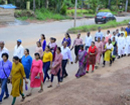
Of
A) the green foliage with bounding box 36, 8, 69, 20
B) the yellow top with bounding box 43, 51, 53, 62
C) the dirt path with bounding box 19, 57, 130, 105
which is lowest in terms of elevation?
the dirt path with bounding box 19, 57, 130, 105

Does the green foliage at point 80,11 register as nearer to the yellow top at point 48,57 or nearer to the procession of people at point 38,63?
the procession of people at point 38,63

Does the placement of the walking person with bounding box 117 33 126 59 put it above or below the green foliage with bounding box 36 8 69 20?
below

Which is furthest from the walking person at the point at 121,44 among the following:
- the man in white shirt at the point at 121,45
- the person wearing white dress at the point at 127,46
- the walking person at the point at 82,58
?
the walking person at the point at 82,58

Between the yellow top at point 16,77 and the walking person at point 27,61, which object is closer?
the yellow top at point 16,77

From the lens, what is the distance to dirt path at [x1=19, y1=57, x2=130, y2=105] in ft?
18.6

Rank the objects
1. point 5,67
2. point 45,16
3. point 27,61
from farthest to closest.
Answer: point 45,16 → point 27,61 → point 5,67

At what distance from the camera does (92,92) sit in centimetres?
629

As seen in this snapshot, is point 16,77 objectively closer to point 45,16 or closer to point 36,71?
point 36,71

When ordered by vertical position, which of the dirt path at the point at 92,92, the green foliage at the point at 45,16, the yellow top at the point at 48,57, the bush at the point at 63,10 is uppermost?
the bush at the point at 63,10

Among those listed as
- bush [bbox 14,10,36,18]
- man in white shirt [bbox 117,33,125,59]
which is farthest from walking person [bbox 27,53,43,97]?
bush [bbox 14,10,36,18]

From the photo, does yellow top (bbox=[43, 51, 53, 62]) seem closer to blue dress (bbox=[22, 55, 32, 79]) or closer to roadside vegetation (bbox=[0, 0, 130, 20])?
blue dress (bbox=[22, 55, 32, 79])

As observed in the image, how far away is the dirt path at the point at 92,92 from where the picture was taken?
567 cm

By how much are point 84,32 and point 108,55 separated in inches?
385

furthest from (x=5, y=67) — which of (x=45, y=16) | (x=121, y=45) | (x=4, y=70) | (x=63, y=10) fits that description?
(x=63, y=10)
